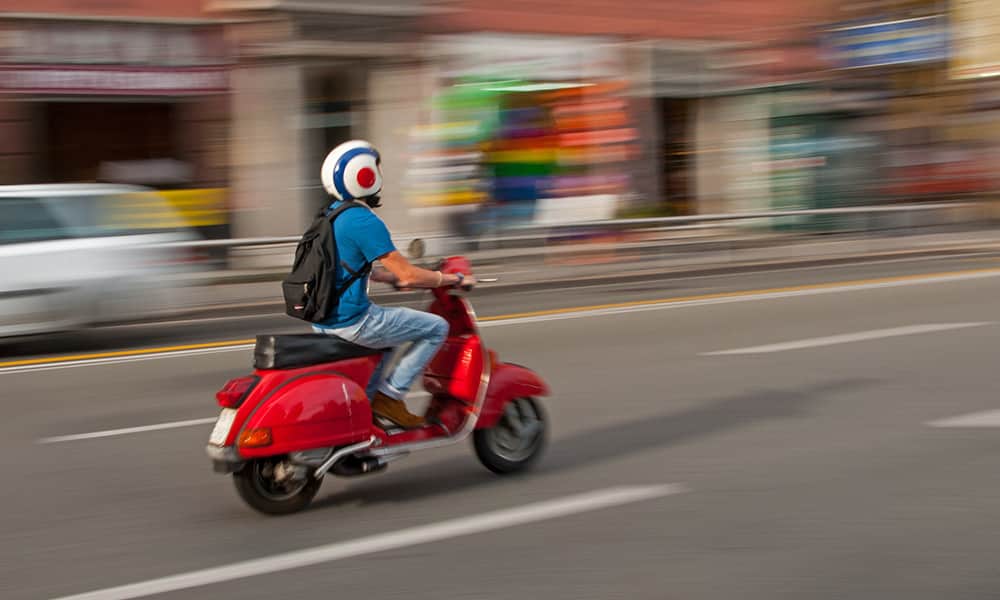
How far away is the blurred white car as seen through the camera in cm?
1108

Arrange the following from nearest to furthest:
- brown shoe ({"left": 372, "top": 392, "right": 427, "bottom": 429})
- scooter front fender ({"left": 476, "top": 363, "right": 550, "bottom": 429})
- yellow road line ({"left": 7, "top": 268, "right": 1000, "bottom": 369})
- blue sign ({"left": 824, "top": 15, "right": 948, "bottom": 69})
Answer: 1. brown shoe ({"left": 372, "top": 392, "right": 427, "bottom": 429})
2. scooter front fender ({"left": 476, "top": 363, "right": 550, "bottom": 429})
3. yellow road line ({"left": 7, "top": 268, "right": 1000, "bottom": 369})
4. blue sign ({"left": 824, "top": 15, "right": 948, "bottom": 69})

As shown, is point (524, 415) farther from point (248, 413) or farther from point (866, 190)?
point (866, 190)

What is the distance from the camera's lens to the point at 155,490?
6.31 meters

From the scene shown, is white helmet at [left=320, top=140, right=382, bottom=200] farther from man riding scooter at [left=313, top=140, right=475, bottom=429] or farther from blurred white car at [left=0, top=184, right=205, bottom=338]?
blurred white car at [left=0, top=184, right=205, bottom=338]

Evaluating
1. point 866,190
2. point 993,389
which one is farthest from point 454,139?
point 993,389

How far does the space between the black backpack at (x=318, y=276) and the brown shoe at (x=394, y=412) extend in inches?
19.5

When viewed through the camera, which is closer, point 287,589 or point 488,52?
point 287,589

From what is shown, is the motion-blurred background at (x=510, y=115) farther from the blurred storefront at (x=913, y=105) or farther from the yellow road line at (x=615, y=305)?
the yellow road line at (x=615, y=305)

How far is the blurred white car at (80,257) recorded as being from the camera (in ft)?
36.3

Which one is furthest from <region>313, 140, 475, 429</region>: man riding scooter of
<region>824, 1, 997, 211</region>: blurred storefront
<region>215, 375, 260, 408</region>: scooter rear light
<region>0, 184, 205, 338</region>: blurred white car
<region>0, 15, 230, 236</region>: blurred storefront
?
<region>824, 1, 997, 211</region>: blurred storefront

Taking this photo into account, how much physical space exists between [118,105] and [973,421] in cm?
1489

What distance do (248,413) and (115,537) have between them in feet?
2.40

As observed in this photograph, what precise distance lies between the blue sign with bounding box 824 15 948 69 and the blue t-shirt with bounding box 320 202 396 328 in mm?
22647

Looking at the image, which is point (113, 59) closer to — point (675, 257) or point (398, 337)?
point (675, 257)
